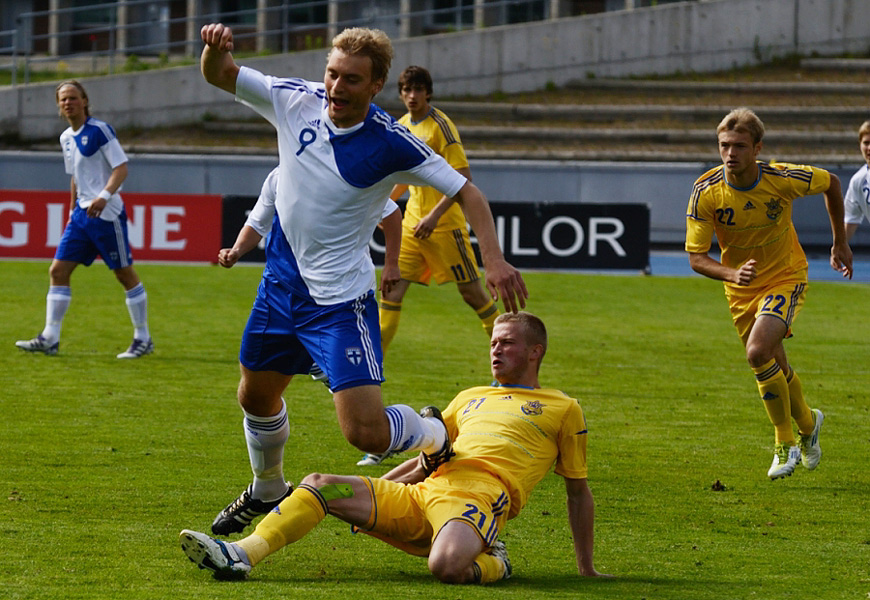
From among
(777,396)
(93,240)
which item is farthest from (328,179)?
(93,240)

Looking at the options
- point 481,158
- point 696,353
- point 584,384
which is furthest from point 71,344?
point 481,158

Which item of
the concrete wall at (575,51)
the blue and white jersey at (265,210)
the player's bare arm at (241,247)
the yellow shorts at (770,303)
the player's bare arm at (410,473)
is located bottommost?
the player's bare arm at (410,473)

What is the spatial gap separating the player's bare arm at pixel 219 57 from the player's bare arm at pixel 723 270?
2801mm

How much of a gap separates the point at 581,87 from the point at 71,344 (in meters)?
19.9

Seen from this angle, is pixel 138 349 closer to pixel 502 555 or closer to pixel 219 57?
pixel 219 57

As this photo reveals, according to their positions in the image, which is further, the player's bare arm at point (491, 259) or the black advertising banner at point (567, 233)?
the black advertising banner at point (567, 233)

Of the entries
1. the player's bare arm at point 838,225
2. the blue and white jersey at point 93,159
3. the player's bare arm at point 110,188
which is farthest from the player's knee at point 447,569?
the blue and white jersey at point 93,159

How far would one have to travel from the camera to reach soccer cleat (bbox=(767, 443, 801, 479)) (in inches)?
258

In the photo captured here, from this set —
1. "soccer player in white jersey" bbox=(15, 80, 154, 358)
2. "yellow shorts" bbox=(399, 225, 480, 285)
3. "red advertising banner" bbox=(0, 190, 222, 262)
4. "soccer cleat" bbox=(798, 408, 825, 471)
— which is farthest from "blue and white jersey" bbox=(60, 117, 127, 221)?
"red advertising banner" bbox=(0, 190, 222, 262)

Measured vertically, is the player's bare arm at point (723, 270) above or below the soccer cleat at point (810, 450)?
above

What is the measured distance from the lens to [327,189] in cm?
467

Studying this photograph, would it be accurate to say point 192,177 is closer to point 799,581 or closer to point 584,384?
point 584,384

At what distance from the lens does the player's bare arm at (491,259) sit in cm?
425

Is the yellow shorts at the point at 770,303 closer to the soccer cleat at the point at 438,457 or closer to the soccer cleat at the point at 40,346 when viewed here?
the soccer cleat at the point at 438,457
